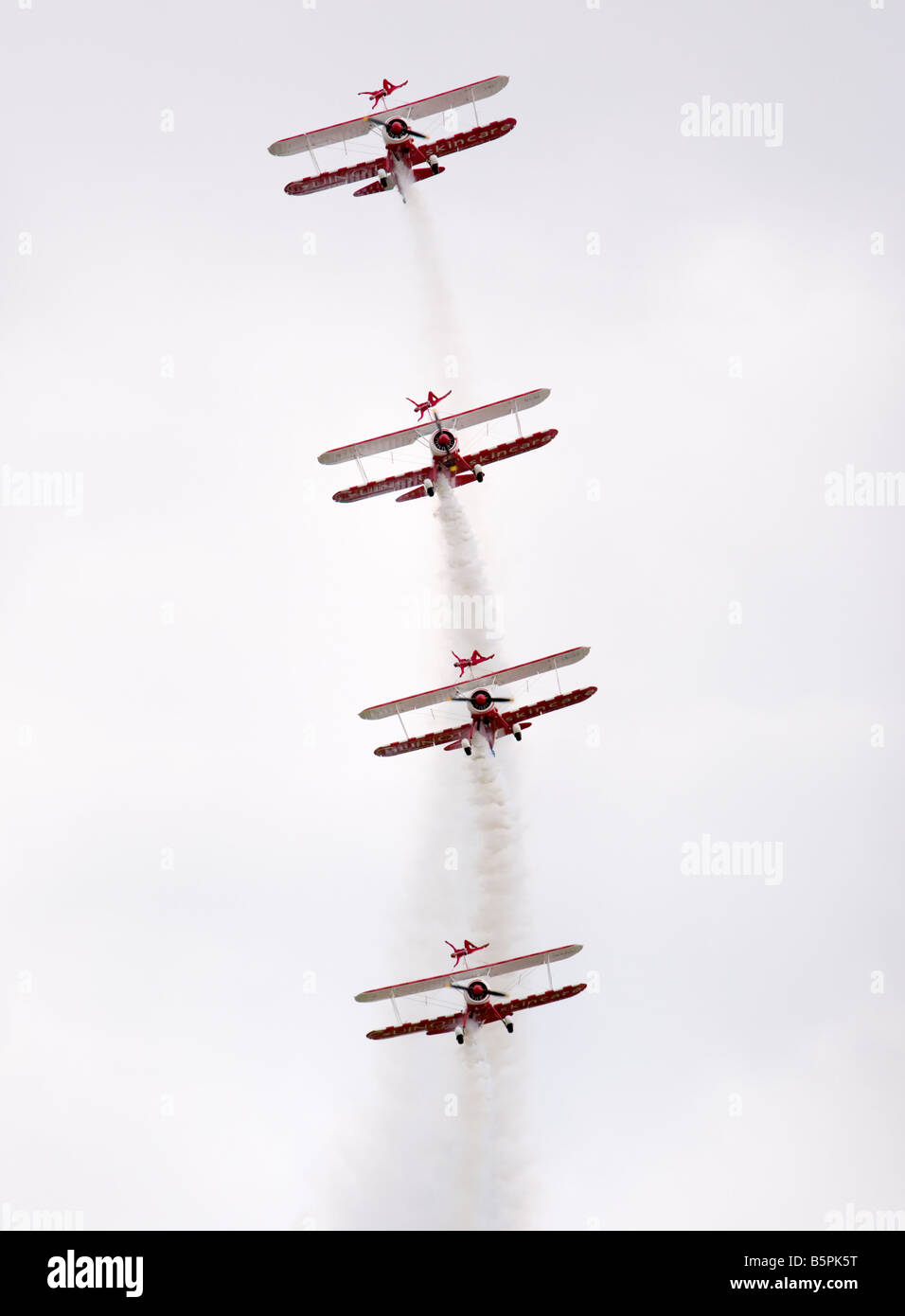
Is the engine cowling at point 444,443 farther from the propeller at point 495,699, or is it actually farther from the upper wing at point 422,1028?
the upper wing at point 422,1028

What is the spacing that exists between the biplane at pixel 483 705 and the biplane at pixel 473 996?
8510 mm

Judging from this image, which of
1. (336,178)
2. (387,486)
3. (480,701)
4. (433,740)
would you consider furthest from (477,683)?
(336,178)

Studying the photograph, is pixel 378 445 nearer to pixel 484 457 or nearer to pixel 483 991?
pixel 484 457

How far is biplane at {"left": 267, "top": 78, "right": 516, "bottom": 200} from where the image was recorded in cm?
8781

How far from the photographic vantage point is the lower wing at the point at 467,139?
87875mm

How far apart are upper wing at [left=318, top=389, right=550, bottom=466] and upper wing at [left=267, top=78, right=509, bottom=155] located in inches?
71.5

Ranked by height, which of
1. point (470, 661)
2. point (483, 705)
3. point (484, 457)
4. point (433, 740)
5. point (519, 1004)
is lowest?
point (519, 1004)

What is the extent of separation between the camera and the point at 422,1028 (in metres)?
87.5

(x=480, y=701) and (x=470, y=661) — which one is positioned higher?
(x=470, y=661)

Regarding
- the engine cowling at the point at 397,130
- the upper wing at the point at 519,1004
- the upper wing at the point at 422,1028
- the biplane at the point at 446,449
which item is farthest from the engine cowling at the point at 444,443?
the upper wing at the point at 422,1028

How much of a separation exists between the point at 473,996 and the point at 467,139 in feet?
113
